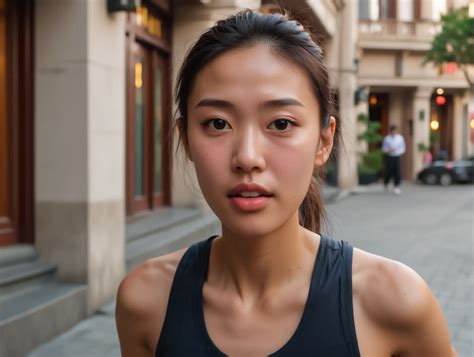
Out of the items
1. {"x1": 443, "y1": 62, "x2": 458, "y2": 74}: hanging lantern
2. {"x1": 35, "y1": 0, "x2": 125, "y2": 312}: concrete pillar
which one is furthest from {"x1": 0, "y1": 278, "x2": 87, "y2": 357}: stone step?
{"x1": 443, "y1": 62, "x2": 458, "y2": 74}: hanging lantern

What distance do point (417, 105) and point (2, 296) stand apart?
28.4m

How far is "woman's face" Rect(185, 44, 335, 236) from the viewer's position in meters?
1.40

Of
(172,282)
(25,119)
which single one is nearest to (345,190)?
(25,119)

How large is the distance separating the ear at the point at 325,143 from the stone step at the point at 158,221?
233 inches

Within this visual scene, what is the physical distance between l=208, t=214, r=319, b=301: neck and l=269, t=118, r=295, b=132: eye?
25 cm

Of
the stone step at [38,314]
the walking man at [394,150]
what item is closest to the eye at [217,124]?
the stone step at [38,314]

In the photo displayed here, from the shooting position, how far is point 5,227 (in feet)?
18.7

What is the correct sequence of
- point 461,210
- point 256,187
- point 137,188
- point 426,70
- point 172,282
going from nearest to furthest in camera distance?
point 256,187
point 172,282
point 137,188
point 461,210
point 426,70

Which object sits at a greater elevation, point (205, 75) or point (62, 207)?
→ point (205, 75)

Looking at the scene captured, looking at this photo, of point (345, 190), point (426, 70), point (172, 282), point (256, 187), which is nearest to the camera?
point (256, 187)

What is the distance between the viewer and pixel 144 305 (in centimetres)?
161

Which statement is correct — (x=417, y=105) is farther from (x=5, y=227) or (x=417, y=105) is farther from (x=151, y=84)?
(x=5, y=227)

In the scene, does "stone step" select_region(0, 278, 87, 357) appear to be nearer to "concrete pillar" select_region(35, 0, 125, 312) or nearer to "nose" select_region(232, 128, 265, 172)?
"concrete pillar" select_region(35, 0, 125, 312)

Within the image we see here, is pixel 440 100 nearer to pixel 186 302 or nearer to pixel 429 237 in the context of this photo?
pixel 429 237
